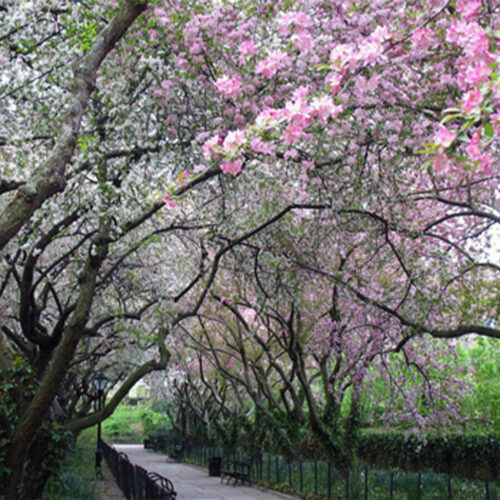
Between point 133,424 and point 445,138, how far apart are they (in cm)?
6327

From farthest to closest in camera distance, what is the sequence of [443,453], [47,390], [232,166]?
[443,453] → [47,390] → [232,166]

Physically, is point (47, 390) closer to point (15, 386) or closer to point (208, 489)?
point (15, 386)

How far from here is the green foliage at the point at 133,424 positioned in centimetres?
5366

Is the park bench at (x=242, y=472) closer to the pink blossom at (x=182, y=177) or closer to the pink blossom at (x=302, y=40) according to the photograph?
the pink blossom at (x=302, y=40)

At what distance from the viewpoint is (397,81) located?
7.19 meters

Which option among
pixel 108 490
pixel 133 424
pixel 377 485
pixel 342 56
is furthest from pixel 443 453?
pixel 133 424

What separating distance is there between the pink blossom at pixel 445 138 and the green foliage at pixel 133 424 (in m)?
51.9

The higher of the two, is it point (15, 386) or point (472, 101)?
point (472, 101)

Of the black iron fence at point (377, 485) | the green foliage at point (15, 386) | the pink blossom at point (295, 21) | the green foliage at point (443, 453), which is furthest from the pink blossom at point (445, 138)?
the green foliage at point (443, 453)

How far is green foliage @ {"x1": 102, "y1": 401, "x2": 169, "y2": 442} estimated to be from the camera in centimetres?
5366

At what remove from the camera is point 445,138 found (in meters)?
2.84

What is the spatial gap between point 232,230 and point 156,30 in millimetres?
3997

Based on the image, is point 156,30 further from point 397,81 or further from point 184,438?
point 184,438

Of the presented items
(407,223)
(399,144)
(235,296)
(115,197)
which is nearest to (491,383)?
(235,296)
